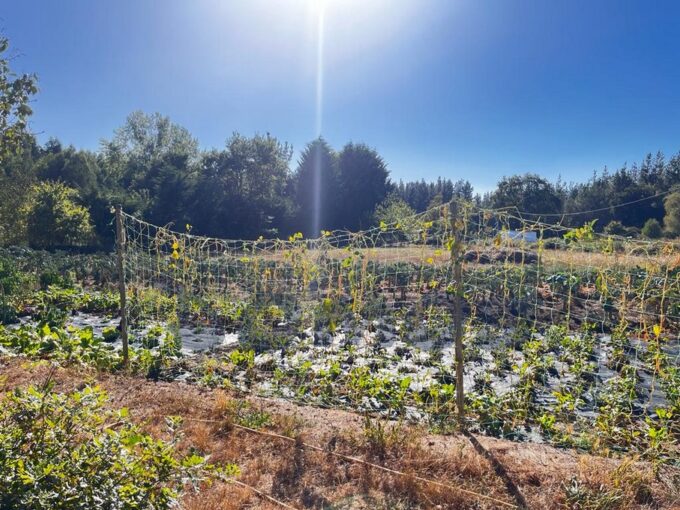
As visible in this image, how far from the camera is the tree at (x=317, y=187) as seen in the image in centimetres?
2836

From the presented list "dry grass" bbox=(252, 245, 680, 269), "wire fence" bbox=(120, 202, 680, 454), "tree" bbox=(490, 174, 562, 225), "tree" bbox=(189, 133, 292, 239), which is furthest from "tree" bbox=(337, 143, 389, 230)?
"wire fence" bbox=(120, 202, 680, 454)

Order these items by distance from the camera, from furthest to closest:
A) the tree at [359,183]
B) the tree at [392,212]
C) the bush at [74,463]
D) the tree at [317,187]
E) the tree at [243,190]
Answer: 1. the tree at [359,183]
2. the tree at [317,187]
3. the tree at [243,190]
4. the tree at [392,212]
5. the bush at [74,463]

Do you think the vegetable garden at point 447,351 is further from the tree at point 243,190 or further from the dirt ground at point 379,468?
the tree at point 243,190

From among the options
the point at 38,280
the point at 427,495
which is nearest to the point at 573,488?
the point at 427,495

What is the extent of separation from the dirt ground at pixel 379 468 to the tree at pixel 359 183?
25656 millimetres

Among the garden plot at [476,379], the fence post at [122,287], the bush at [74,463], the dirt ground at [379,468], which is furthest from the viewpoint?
the fence post at [122,287]

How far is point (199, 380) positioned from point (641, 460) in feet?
11.7

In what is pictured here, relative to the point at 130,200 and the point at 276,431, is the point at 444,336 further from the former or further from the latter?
the point at 130,200

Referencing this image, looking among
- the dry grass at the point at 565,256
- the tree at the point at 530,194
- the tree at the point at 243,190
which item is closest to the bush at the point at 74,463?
the dry grass at the point at 565,256

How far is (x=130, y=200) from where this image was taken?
2130 centimetres

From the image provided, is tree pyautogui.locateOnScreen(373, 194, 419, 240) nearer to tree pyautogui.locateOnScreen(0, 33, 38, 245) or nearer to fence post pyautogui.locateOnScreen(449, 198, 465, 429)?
fence post pyautogui.locateOnScreen(449, 198, 465, 429)

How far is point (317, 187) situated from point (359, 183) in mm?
3163

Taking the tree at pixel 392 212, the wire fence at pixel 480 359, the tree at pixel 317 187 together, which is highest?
the tree at pixel 317 187

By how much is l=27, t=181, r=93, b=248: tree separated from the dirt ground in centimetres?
1405
